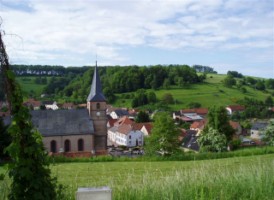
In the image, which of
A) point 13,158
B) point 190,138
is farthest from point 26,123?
point 190,138

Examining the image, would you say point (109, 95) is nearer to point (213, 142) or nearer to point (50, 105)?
point (50, 105)

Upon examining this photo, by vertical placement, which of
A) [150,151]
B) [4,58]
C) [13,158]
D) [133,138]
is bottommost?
[133,138]

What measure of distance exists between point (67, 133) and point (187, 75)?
7607 cm

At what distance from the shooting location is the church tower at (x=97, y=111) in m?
43.8

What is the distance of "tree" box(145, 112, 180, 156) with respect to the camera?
2667 cm

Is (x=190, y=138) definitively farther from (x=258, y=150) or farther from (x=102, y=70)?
(x=102, y=70)

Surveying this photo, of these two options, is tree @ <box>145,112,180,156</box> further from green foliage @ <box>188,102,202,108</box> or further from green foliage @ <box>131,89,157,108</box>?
green foliage @ <box>188,102,202,108</box>

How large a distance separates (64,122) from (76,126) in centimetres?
171

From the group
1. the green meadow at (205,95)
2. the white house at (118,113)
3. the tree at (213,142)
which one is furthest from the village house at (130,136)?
the green meadow at (205,95)

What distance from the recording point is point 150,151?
27469 millimetres

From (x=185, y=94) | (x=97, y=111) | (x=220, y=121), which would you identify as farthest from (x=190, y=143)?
(x=185, y=94)

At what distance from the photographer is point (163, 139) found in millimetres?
26969

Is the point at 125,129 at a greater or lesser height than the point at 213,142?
lesser

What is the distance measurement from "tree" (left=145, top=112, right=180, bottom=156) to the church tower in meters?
14.4
